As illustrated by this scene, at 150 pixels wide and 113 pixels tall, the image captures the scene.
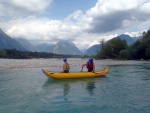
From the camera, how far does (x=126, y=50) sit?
3612 inches

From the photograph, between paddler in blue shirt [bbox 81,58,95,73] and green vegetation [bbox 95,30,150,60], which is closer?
paddler in blue shirt [bbox 81,58,95,73]

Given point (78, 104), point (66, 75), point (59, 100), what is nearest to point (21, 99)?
point (59, 100)

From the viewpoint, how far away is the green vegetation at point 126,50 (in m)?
86.9

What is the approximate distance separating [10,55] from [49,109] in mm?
144913

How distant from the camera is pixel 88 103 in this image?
37.0 feet

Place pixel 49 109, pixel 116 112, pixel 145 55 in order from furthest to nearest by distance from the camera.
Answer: pixel 145 55, pixel 49 109, pixel 116 112

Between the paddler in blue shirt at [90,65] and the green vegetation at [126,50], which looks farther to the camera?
the green vegetation at [126,50]

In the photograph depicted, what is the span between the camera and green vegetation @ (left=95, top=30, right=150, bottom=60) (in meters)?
86.9

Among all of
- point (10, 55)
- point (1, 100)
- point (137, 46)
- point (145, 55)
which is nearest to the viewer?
point (1, 100)

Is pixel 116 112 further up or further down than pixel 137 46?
further down

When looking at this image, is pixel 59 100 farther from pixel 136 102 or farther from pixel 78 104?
pixel 136 102

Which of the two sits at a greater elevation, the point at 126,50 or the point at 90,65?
the point at 126,50

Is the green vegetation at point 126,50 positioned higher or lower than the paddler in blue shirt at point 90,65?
higher

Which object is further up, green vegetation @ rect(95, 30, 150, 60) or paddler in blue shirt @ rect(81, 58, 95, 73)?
green vegetation @ rect(95, 30, 150, 60)
